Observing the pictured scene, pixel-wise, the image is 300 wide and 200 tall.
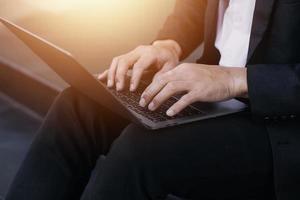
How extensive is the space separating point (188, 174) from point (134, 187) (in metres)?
0.10

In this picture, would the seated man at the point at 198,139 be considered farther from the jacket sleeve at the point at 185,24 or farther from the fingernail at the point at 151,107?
the jacket sleeve at the point at 185,24

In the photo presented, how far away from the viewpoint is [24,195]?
0.94 m

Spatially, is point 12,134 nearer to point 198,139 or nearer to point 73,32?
point 73,32

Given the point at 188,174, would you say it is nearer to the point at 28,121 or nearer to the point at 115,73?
the point at 115,73

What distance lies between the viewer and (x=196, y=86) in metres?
0.88

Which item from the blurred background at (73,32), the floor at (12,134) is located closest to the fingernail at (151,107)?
the floor at (12,134)

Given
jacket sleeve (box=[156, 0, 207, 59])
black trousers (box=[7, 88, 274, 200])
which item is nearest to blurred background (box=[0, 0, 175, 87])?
jacket sleeve (box=[156, 0, 207, 59])

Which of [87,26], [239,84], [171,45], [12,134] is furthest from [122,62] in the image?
[87,26]

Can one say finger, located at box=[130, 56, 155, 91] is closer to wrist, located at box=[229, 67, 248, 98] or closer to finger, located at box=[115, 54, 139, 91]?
finger, located at box=[115, 54, 139, 91]

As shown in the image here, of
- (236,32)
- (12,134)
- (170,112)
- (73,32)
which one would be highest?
(236,32)

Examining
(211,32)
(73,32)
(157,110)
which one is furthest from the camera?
(73,32)

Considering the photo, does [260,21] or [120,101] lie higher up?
[260,21]

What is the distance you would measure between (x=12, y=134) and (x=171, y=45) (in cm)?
86

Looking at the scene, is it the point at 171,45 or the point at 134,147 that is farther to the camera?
the point at 171,45
